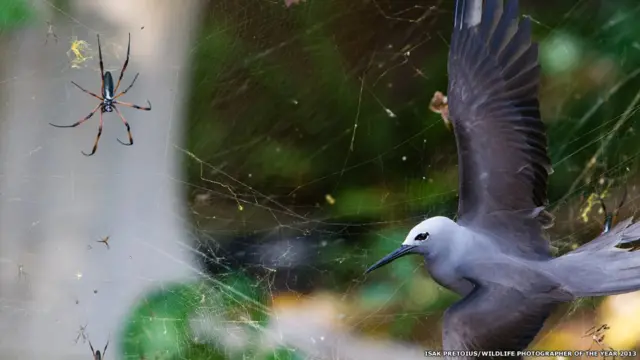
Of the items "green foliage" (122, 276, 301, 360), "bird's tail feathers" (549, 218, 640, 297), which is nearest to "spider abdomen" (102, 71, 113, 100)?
"green foliage" (122, 276, 301, 360)

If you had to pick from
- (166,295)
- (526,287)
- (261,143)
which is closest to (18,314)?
(166,295)

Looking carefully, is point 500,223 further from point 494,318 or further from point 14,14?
point 14,14

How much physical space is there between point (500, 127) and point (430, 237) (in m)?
0.11

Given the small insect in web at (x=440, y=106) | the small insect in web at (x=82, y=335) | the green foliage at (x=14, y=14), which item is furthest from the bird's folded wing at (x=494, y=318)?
the green foliage at (x=14, y=14)

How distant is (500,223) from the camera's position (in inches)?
20.3

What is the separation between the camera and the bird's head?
20.0 inches

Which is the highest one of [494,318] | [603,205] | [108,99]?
[108,99]

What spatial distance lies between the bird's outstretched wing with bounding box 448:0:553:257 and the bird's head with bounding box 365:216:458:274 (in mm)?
22

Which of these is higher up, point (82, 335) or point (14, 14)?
point (14, 14)

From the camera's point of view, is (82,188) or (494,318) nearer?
(494,318)

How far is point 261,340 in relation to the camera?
0.58 metres

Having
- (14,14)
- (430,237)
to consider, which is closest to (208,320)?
(430,237)

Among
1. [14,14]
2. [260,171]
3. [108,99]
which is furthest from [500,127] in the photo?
[14,14]

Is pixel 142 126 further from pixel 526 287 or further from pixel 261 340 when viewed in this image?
pixel 526 287
